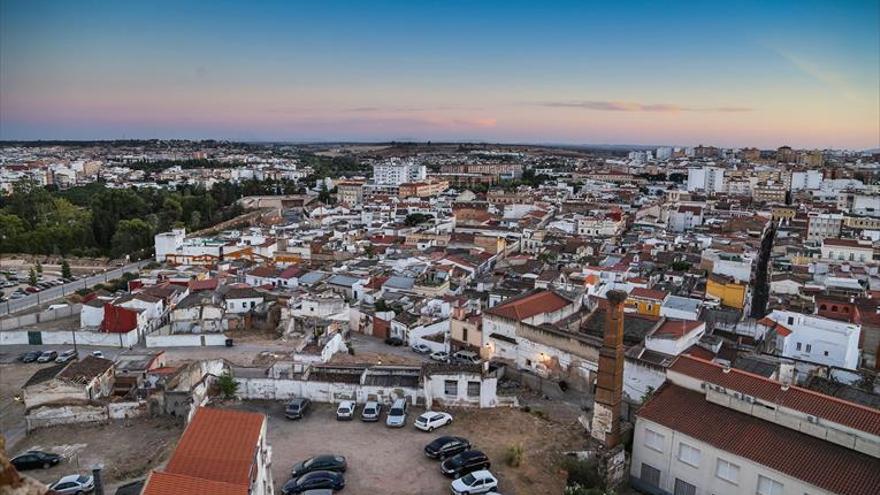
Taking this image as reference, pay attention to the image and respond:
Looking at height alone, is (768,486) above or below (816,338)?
above

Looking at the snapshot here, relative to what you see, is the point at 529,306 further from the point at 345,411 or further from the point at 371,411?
the point at 345,411

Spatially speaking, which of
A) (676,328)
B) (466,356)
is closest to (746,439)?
(676,328)

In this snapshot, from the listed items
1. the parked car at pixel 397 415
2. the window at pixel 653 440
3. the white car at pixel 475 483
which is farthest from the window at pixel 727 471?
the parked car at pixel 397 415

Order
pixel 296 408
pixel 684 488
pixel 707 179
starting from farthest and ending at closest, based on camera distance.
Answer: pixel 707 179 → pixel 296 408 → pixel 684 488

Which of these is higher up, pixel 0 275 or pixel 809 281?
pixel 809 281

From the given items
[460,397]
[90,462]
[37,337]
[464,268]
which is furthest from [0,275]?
[460,397]

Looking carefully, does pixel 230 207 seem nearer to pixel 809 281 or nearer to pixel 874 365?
pixel 809 281

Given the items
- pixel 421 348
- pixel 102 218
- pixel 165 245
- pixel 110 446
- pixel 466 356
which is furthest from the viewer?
pixel 102 218

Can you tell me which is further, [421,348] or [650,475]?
[421,348]
